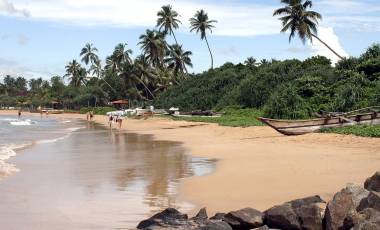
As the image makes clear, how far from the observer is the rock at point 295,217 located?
23.4ft

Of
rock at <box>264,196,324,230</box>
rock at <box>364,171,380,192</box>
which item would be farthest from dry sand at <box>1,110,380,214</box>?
rock at <box>264,196,324,230</box>

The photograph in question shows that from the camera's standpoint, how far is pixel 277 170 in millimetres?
13578

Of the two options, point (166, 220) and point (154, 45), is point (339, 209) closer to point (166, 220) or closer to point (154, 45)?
point (166, 220)

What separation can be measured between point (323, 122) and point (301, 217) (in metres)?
15.8

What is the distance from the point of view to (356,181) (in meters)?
11.2

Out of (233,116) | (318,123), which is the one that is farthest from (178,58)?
(318,123)

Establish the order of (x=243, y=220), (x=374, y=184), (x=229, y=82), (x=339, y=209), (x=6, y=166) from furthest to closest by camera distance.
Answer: (x=229, y=82)
(x=6, y=166)
(x=374, y=184)
(x=243, y=220)
(x=339, y=209)

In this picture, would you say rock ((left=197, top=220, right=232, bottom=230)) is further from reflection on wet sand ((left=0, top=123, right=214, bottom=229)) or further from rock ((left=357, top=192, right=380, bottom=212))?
rock ((left=357, top=192, right=380, bottom=212))

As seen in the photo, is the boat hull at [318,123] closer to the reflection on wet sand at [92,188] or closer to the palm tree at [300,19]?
the reflection on wet sand at [92,188]

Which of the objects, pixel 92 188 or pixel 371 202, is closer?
pixel 371 202

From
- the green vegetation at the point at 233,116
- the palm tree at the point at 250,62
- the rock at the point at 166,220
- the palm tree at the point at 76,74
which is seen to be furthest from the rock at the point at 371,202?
the palm tree at the point at 76,74

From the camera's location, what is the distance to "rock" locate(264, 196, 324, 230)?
23.4ft

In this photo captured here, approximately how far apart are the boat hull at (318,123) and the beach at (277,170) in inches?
31.3

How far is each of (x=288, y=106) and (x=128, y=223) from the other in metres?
22.9
